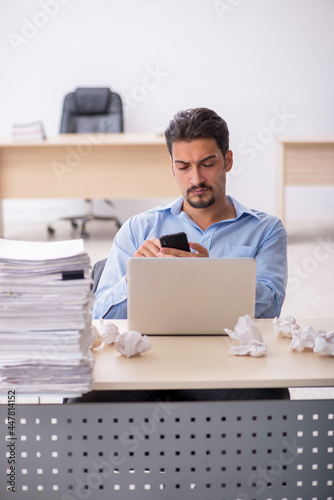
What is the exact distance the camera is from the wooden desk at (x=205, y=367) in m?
1.16

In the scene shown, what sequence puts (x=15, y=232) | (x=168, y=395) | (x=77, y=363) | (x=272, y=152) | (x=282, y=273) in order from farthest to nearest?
(x=272, y=152), (x=15, y=232), (x=282, y=273), (x=168, y=395), (x=77, y=363)

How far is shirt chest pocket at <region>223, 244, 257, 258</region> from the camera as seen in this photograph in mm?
1864

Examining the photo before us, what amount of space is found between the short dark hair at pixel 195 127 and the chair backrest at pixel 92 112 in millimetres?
4114

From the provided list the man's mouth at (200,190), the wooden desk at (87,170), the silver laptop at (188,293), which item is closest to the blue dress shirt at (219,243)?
the man's mouth at (200,190)

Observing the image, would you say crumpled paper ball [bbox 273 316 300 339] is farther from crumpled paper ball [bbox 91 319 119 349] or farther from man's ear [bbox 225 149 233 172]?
man's ear [bbox 225 149 233 172]

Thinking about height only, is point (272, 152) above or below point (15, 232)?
above

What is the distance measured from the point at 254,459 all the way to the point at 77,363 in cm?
42

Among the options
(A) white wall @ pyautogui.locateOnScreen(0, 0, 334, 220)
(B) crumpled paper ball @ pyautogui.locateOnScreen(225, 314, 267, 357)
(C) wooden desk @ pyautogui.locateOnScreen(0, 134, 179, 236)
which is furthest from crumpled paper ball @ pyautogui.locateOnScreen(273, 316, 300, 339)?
(A) white wall @ pyautogui.locateOnScreen(0, 0, 334, 220)

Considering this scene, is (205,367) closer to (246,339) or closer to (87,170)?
(246,339)

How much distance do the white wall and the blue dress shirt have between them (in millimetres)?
4818

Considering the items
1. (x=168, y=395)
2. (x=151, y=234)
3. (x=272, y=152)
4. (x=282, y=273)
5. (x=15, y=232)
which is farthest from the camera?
(x=272, y=152)

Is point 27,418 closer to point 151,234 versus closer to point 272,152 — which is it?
point 151,234

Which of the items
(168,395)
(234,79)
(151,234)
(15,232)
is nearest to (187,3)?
(234,79)

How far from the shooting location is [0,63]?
6508 millimetres
